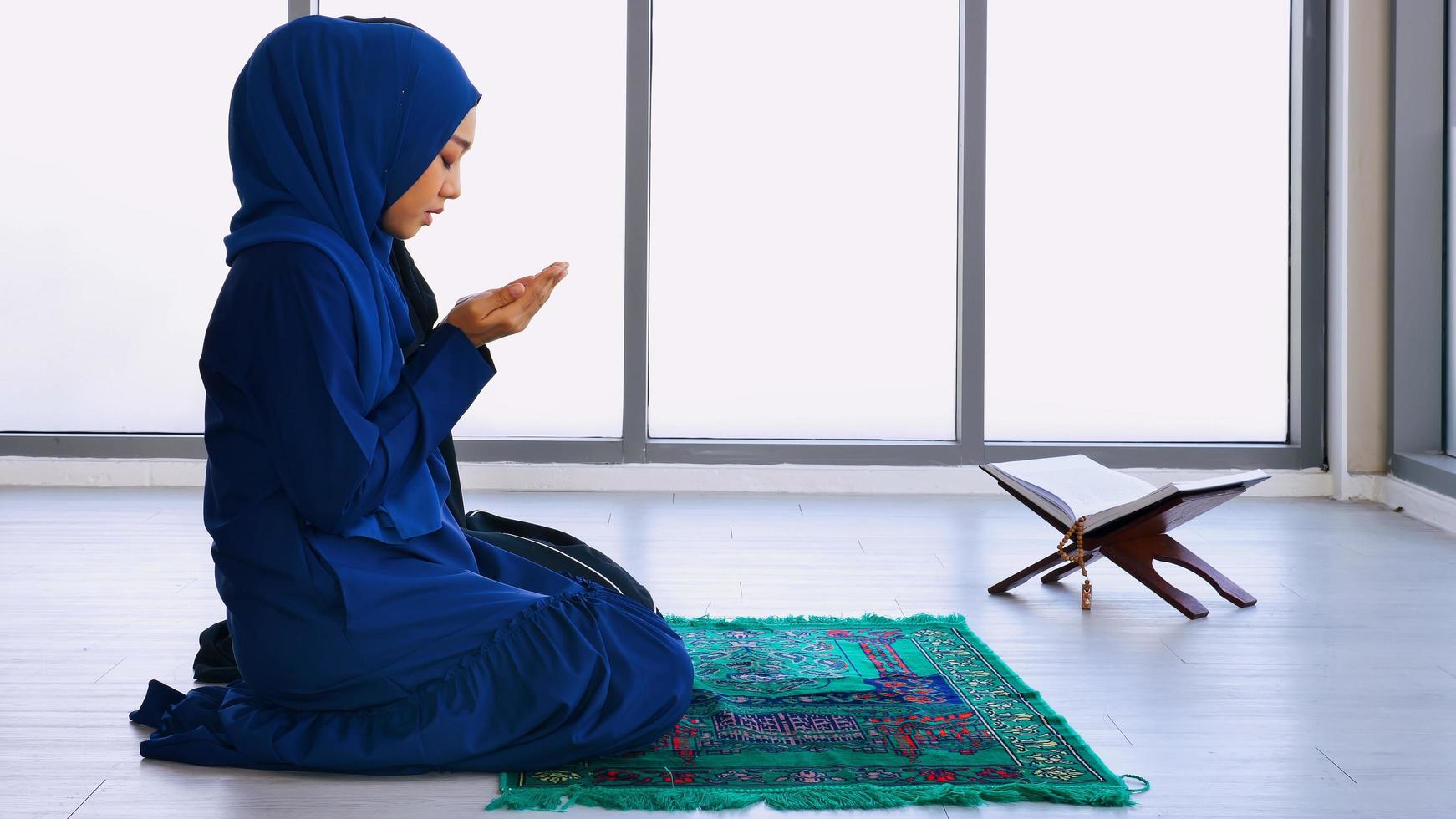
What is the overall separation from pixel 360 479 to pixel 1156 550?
1952 millimetres

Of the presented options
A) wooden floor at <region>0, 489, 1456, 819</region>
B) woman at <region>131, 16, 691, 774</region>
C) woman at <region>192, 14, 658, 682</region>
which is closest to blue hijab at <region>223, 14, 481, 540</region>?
woman at <region>131, 16, 691, 774</region>

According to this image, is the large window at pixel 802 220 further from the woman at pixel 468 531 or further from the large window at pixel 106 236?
the woman at pixel 468 531

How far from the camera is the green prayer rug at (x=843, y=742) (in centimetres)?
191

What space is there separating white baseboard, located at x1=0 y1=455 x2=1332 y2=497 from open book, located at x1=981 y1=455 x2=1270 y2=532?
58.0 inches

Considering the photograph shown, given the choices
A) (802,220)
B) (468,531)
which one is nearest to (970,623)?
(468,531)

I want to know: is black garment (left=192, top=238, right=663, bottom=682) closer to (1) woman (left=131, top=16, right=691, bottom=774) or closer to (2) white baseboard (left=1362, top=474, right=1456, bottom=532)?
(1) woman (left=131, top=16, right=691, bottom=774)

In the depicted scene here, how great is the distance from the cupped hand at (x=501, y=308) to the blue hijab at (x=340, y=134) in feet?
0.41

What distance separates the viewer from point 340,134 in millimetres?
1837

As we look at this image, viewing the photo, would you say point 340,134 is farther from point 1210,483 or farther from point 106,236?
point 106,236

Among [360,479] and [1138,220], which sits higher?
[1138,220]

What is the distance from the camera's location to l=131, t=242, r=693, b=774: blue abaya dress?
1.82 m

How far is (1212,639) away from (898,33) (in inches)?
114

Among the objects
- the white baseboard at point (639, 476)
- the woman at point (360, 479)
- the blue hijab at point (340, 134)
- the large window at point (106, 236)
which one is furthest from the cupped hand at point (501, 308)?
the large window at point (106, 236)

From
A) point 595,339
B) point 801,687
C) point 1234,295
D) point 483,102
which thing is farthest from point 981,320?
point 801,687
